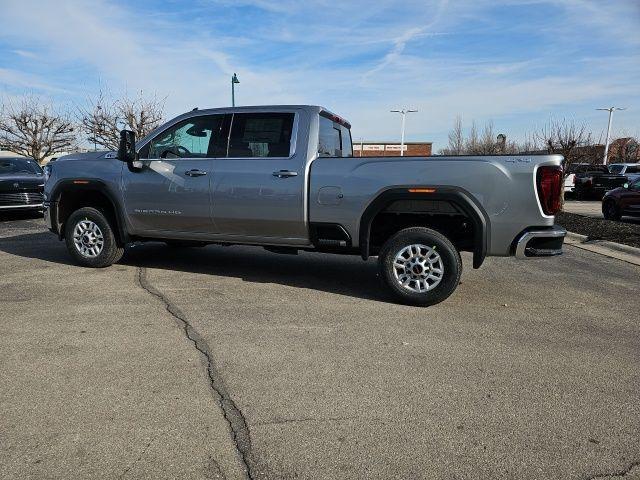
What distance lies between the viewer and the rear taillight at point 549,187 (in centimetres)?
465

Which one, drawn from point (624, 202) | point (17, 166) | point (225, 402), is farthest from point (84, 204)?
point (624, 202)

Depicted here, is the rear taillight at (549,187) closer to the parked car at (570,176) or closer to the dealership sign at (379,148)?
the parked car at (570,176)

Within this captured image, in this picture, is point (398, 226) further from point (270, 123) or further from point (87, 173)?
point (87, 173)

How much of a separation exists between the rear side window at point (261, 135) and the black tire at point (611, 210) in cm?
1122

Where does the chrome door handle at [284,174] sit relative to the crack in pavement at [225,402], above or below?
above

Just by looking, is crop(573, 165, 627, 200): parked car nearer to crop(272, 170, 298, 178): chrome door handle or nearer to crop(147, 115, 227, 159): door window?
crop(272, 170, 298, 178): chrome door handle

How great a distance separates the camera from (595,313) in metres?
5.00

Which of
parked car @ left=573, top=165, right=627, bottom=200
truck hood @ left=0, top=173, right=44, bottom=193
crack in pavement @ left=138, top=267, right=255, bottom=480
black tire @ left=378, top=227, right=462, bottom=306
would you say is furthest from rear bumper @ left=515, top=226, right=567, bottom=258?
parked car @ left=573, top=165, right=627, bottom=200

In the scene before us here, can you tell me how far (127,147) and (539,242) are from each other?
15.6 feet

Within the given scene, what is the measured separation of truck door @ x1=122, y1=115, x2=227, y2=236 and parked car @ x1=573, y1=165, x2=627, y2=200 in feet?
68.0

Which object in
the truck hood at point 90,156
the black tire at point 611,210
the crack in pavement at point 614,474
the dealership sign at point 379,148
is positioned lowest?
the crack in pavement at point 614,474

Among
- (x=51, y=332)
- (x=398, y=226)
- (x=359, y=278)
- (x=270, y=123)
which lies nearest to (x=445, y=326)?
(x=398, y=226)

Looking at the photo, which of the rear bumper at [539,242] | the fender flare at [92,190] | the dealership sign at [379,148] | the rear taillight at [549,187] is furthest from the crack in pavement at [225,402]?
the dealership sign at [379,148]

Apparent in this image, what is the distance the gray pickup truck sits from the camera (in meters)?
4.82
